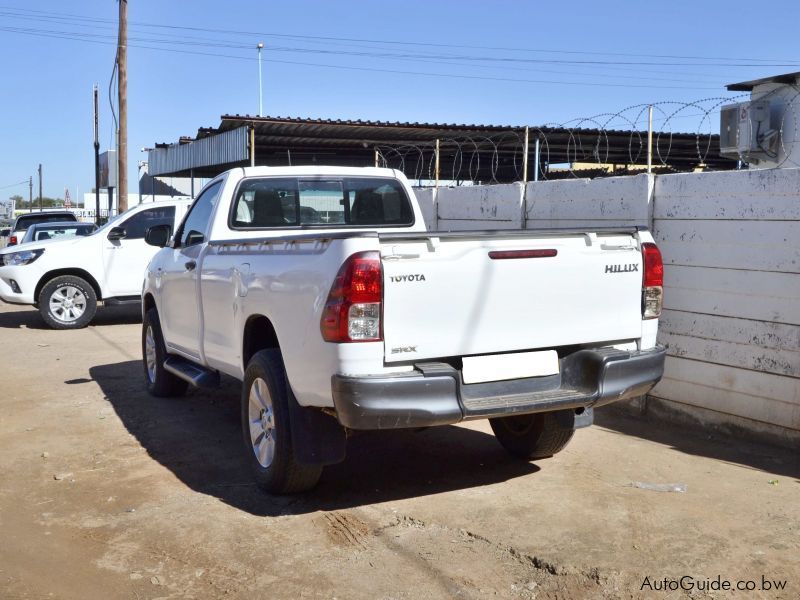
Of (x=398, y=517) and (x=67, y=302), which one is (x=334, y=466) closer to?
(x=398, y=517)

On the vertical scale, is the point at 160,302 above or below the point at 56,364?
above

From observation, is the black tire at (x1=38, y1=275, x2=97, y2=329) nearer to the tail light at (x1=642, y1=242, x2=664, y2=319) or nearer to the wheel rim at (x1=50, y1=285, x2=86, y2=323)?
the wheel rim at (x1=50, y1=285, x2=86, y2=323)

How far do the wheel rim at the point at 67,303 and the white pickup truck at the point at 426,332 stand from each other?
8533 mm

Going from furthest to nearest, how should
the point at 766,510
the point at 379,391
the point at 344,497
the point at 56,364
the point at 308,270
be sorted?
1. the point at 56,364
2. the point at 344,497
3. the point at 766,510
4. the point at 308,270
5. the point at 379,391

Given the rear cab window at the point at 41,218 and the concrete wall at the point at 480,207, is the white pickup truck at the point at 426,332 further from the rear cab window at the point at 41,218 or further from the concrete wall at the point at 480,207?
the rear cab window at the point at 41,218

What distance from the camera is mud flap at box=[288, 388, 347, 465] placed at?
4.68 m

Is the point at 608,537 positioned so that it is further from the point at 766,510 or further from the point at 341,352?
the point at 341,352

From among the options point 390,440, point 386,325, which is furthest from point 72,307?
point 386,325

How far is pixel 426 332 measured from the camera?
4309 millimetres

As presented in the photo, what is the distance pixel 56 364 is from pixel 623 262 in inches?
295

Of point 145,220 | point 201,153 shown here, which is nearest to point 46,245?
point 145,220

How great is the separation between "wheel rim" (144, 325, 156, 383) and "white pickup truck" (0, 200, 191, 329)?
18.0ft

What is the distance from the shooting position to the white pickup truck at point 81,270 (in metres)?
13.5

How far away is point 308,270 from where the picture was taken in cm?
448
